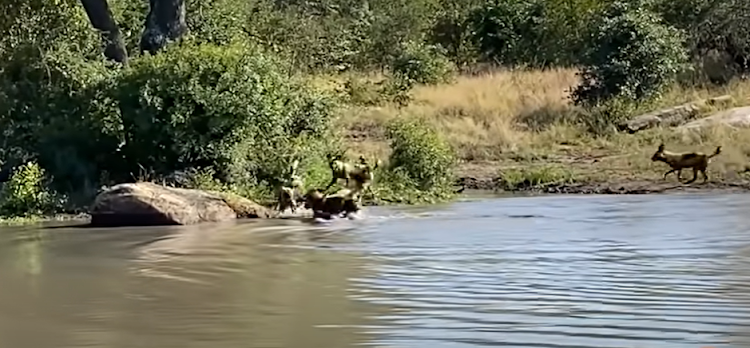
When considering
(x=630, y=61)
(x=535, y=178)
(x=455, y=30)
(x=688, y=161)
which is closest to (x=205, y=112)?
(x=535, y=178)

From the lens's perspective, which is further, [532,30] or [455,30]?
[455,30]

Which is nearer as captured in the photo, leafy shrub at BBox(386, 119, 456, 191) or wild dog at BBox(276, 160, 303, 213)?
wild dog at BBox(276, 160, 303, 213)

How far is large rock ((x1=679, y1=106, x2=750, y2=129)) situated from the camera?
24.6 metres

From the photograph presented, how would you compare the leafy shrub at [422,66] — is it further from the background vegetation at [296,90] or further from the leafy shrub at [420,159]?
the leafy shrub at [420,159]

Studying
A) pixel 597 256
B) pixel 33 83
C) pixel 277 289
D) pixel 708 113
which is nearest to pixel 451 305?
pixel 277 289

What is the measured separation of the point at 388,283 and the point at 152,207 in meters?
6.51

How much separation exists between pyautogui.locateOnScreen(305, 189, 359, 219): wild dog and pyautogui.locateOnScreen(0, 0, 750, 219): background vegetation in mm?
2176

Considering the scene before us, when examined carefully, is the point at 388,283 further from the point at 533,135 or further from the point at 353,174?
the point at 533,135

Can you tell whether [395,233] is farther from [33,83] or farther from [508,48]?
[508,48]

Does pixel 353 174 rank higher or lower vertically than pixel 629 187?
higher

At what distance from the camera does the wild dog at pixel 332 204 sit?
16047mm

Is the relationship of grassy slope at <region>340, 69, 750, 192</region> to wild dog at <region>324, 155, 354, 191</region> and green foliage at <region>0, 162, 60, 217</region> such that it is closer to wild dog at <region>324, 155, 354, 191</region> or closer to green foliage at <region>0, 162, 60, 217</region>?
wild dog at <region>324, 155, 354, 191</region>

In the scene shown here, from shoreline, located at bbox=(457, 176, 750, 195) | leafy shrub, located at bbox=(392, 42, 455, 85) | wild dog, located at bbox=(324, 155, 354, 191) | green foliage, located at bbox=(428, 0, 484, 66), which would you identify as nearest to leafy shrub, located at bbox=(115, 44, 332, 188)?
wild dog, located at bbox=(324, 155, 354, 191)

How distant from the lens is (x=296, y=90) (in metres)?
19.5
